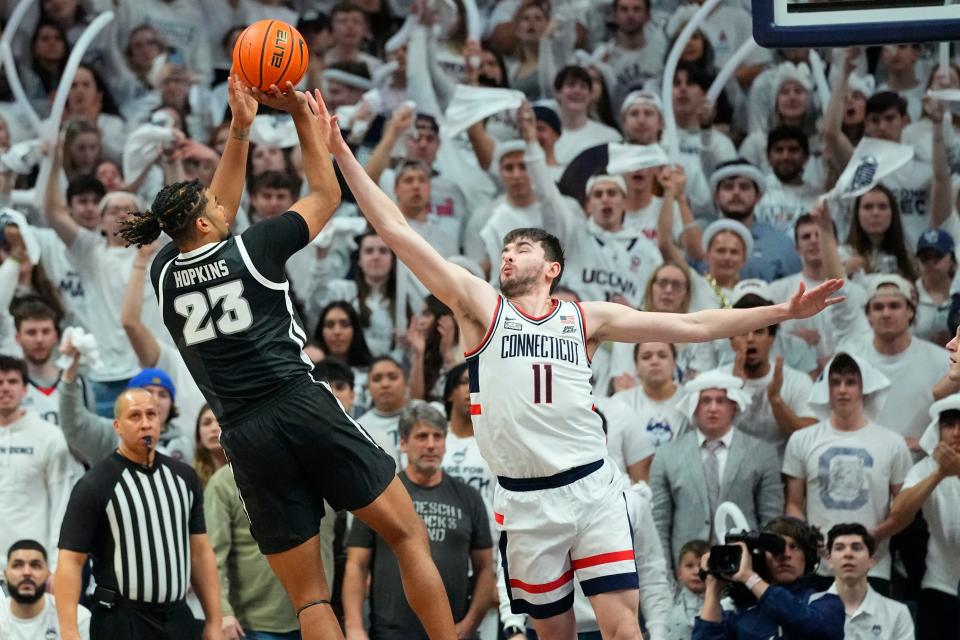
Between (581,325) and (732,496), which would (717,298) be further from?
(581,325)

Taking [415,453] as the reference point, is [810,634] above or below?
below

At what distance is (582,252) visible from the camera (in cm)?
1281

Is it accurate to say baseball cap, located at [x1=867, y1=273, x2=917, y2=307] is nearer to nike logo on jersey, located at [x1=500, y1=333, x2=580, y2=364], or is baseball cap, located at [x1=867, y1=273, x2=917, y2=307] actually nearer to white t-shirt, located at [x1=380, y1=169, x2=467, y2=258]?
white t-shirt, located at [x1=380, y1=169, x2=467, y2=258]

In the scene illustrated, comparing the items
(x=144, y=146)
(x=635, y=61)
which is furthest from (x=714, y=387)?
(x=144, y=146)

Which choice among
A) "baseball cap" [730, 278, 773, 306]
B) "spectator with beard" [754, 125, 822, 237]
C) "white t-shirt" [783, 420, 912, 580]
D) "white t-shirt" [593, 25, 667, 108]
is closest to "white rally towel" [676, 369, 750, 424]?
"white t-shirt" [783, 420, 912, 580]

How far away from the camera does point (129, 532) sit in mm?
9078

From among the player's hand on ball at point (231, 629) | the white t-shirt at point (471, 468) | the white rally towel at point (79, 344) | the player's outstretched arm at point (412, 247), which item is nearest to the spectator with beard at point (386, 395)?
the white t-shirt at point (471, 468)

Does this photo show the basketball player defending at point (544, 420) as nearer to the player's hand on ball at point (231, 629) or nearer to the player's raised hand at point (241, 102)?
the player's raised hand at point (241, 102)

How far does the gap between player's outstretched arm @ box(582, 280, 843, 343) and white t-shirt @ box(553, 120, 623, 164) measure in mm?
6370

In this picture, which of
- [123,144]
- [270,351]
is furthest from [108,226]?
[270,351]

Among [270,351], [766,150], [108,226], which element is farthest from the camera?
[766,150]

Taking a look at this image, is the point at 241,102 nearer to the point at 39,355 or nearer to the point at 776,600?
the point at 776,600

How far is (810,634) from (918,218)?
18.3ft

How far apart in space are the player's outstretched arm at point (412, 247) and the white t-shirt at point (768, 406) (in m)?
3.89
